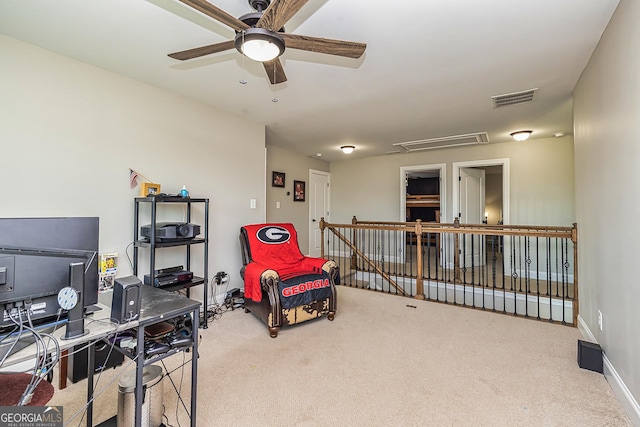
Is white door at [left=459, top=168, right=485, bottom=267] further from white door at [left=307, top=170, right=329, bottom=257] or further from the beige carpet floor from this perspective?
white door at [left=307, top=170, right=329, bottom=257]

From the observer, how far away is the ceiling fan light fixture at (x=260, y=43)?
1505 millimetres

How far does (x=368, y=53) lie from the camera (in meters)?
2.22

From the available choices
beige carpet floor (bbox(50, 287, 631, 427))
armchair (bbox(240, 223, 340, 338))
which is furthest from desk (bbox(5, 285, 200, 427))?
armchair (bbox(240, 223, 340, 338))

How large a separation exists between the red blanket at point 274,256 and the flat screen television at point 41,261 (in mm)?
1747

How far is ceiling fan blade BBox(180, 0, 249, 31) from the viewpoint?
1.30m

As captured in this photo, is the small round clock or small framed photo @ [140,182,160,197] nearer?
the small round clock

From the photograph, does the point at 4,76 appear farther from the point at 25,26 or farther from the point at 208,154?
the point at 208,154

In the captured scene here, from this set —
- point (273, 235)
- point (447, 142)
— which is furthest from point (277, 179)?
point (447, 142)

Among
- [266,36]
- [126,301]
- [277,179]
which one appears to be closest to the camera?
[126,301]

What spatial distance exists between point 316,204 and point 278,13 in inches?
203

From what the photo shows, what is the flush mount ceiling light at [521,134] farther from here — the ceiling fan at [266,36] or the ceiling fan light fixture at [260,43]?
the ceiling fan light fixture at [260,43]

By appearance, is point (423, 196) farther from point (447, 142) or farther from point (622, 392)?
point (622, 392)

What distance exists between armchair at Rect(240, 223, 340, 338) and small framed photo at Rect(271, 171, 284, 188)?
188 cm

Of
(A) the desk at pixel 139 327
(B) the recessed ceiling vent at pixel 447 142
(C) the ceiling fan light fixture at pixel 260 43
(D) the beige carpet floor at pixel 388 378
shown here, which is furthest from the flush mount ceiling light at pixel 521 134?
(A) the desk at pixel 139 327
